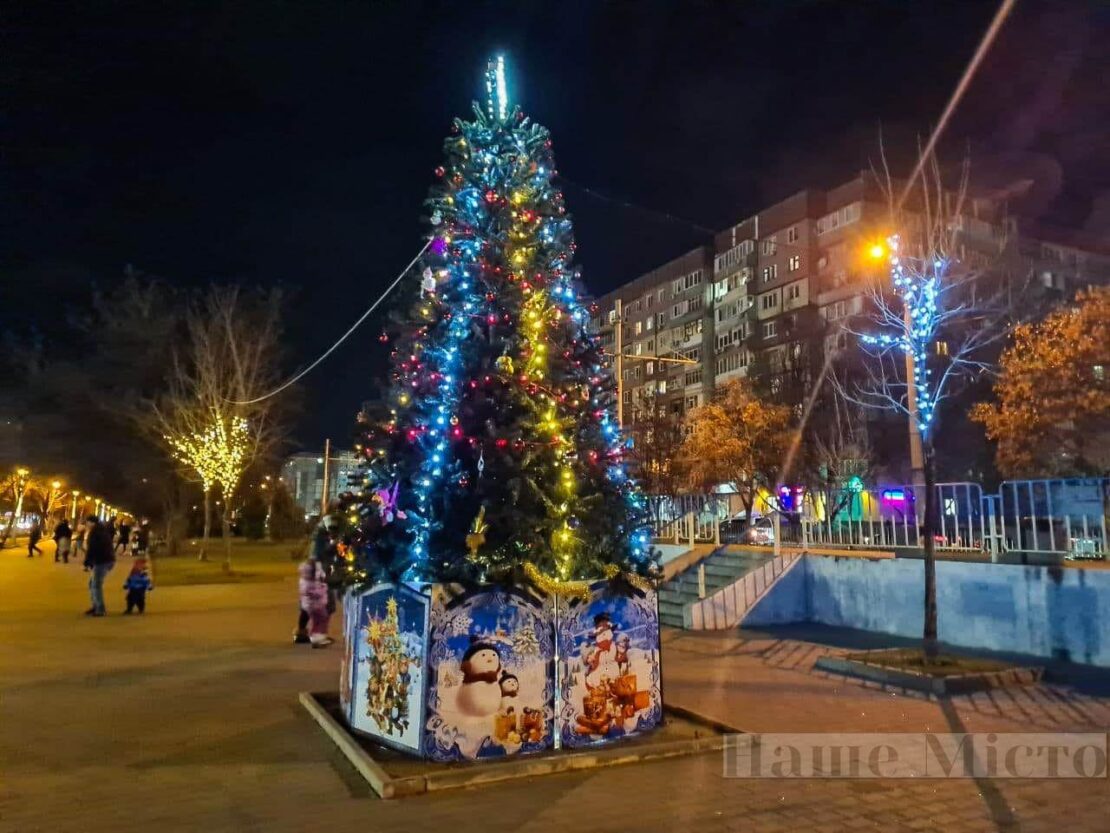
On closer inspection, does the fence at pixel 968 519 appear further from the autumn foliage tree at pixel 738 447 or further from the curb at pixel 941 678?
the autumn foliage tree at pixel 738 447

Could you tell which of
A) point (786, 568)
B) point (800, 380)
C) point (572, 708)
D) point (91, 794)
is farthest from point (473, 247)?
point (800, 380)

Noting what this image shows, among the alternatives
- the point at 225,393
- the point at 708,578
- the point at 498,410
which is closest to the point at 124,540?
the point at 225,393

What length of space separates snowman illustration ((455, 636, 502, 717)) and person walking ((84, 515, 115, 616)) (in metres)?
12.1

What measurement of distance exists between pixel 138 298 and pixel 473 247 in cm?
2833

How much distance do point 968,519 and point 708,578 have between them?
5457 millimetres

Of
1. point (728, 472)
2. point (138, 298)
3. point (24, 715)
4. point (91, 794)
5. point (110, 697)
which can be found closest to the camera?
point (91, 794)

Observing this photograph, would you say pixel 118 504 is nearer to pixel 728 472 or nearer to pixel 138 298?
pixel 138 298

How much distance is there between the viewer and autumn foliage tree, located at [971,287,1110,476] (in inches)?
680

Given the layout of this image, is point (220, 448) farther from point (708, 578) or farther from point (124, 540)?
point (124, 540)

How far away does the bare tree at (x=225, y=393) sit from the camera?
2636cm

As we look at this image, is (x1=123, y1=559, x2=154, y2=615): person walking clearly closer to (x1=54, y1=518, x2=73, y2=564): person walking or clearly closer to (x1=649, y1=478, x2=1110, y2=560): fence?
(x1=649, y1=478, x2=1110, y2=560): fence

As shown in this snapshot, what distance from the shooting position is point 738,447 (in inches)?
1081

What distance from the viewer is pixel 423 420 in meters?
7.15

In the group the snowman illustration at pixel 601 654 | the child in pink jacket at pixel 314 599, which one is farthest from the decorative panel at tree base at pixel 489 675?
the child in pink jacket at pixel 314 599
